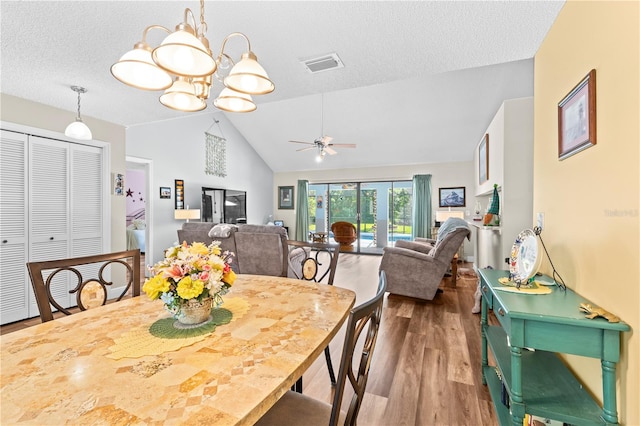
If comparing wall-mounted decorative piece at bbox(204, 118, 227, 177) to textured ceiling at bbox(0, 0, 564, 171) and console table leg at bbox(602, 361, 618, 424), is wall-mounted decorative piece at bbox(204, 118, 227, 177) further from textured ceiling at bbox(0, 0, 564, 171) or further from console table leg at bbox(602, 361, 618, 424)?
console table leg at bbox(602, 361, 618, 424)

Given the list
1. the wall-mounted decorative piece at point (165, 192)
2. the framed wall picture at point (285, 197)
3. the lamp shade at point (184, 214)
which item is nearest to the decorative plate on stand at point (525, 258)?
the lamp shade at point (184, 214)

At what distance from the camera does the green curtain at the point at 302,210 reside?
28.1 feet

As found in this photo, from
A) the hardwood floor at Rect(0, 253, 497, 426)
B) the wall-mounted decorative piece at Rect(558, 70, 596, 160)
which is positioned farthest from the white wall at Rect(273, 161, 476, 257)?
the wall-mounted decorative piece at Rect(558, 70, 596, 160)

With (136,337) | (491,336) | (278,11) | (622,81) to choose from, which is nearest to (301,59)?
(278,11)

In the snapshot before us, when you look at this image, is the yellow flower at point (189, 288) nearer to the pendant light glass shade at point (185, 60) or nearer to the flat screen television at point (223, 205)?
the pendant light glass shade at point (185, 60)

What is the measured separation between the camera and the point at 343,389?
0.76 meters

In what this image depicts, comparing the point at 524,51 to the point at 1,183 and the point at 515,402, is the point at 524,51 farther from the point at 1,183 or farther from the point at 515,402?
the point at 1,183

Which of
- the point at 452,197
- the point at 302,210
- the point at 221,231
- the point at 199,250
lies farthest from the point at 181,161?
the point at 452,197

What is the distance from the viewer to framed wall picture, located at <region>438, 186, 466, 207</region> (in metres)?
6.85

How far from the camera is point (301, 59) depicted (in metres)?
2.17

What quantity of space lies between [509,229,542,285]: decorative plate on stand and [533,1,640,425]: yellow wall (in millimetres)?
186

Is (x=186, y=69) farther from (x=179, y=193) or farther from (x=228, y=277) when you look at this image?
(x=179, y=193)

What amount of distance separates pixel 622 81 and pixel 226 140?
7044 mm

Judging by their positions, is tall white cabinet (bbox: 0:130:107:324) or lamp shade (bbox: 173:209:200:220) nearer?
tall white cabinet (bbox: 0:130:107:324)
